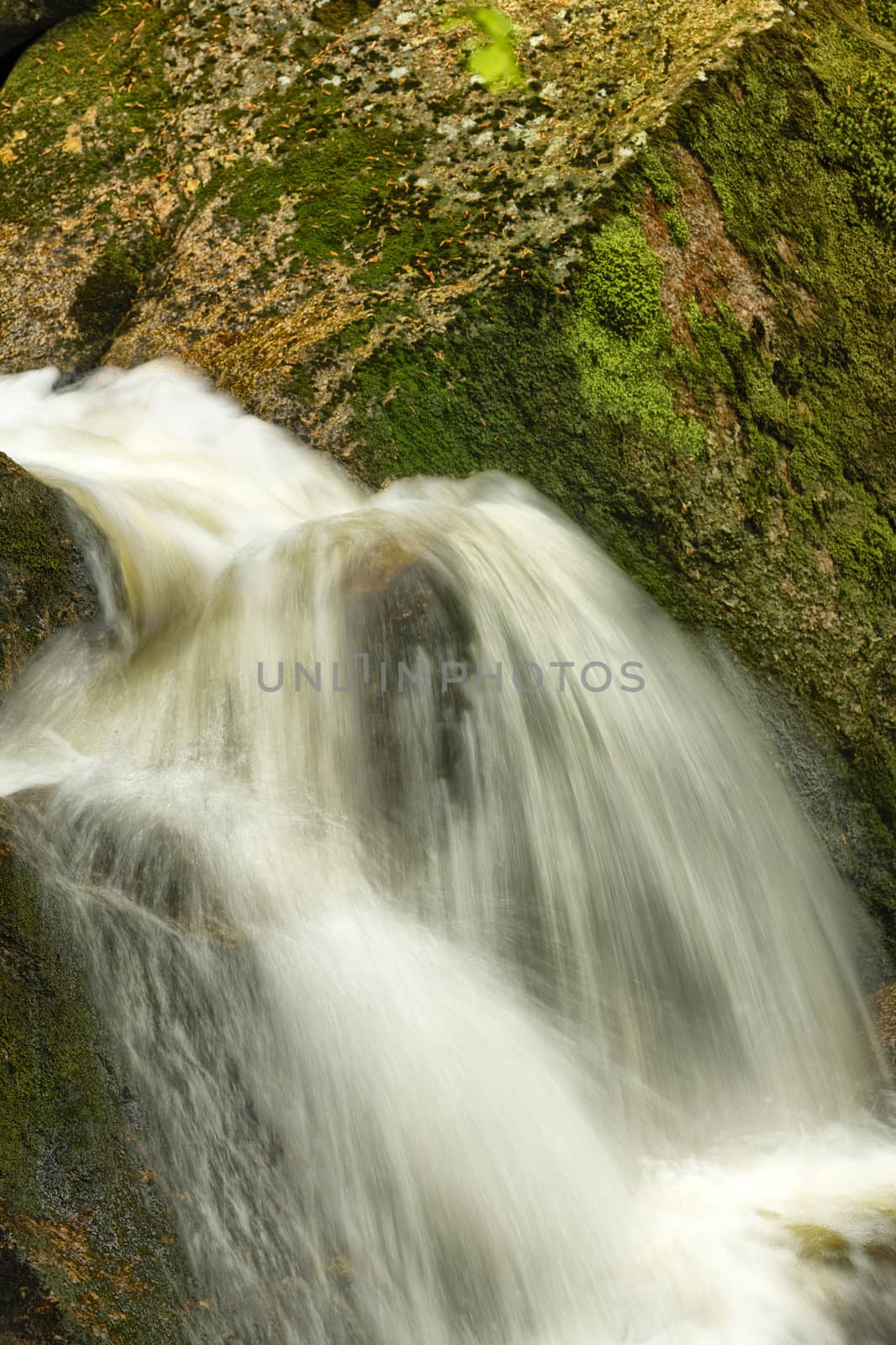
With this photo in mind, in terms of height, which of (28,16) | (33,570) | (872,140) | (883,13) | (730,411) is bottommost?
(33,570)

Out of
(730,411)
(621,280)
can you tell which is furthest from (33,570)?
(730,411)

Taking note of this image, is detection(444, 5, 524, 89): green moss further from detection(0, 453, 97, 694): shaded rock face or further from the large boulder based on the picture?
detection(0, 453, 97, 694): shaded rock face

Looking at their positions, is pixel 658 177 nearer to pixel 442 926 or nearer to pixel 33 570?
pixel 33 570

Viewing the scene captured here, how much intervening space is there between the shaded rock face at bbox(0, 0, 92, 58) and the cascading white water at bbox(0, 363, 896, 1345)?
138 inches

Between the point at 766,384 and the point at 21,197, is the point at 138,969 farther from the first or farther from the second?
the point at 21,197

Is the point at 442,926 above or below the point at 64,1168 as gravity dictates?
above

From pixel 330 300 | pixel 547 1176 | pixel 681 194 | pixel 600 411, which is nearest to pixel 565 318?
pixel 600 411

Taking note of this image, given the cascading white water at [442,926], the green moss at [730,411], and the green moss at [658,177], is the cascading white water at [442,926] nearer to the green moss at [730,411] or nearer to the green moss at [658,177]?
the green moss at [730,411]

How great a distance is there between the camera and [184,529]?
4.21 meters

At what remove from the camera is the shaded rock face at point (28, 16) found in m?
6.56

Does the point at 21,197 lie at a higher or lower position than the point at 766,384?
lower

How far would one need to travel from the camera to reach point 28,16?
6578 mm

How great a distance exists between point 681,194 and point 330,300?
→ 158 centimetres

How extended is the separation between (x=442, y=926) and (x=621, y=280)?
9.24 feet
